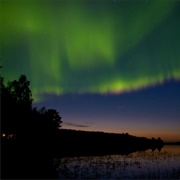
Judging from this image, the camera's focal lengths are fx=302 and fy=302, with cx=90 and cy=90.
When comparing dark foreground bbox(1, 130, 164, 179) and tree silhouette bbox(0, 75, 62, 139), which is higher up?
tree silhouette bbox(0, 75, 62, 139)

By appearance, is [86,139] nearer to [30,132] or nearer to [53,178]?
[30,132]

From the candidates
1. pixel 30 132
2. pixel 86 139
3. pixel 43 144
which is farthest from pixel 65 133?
pixel 30 132

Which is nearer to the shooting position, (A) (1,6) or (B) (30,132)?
(A) (1,6)

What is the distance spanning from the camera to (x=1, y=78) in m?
67.5

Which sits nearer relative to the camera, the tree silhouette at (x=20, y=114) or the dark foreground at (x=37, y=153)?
the dark foreground at (x=37, y=153)

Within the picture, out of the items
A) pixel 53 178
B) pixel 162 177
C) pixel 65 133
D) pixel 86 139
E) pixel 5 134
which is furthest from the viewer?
pixel 86 139

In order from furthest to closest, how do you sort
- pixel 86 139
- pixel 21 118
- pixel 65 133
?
pixel 86 139 → pixel 65 133 → pixel 21 118

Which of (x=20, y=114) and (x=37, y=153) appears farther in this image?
(x=20, y=114)

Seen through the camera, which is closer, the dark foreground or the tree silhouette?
the dark foreground

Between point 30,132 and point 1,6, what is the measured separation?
40.8 m

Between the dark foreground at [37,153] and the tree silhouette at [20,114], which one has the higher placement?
the tree silhouette at [20,114]

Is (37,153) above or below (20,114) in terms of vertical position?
below

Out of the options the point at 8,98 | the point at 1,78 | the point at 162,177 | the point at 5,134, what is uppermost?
the point at 1,78

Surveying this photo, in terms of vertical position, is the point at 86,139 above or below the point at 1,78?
below
